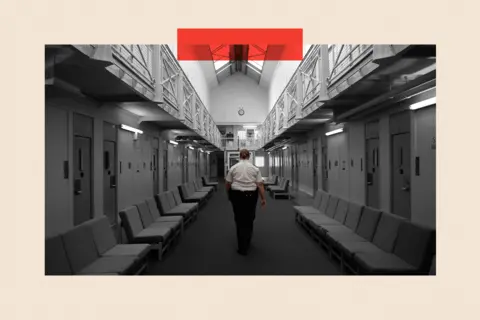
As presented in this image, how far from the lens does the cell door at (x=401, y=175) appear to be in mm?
4027

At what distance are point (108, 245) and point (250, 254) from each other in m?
1.96

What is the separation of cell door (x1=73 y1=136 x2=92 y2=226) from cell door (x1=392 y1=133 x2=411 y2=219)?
13.6 feet

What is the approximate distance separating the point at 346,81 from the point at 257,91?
69.9 ft

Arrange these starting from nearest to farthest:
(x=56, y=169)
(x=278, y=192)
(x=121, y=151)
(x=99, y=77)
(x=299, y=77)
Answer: (x=99, y=77) → (x=56, y=169) → (x=121, y=151) → (x=299, y=77) → (x=278, y=192)

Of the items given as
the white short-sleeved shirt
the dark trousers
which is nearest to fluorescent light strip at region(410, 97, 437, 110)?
the white short-sleeved shirt

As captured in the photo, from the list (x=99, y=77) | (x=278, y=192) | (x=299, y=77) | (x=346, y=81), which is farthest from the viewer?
(x=278, y=192)

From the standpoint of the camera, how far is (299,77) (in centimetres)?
670

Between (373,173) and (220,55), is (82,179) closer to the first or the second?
(373,173)

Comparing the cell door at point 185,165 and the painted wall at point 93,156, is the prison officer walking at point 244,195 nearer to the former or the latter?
the painted wall at point 93,156

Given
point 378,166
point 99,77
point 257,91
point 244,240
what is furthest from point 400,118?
point 257,91

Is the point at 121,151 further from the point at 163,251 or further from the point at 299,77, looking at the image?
the point at 299,77

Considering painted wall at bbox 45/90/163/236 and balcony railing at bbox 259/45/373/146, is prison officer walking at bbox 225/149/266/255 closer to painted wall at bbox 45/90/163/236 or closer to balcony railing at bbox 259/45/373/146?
balcony railing at bbox 259/45/373/146

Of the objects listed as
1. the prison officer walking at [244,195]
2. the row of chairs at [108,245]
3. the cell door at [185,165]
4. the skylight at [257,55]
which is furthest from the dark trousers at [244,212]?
the skylight at [257,55]

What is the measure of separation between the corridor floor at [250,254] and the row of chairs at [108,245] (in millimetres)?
318
